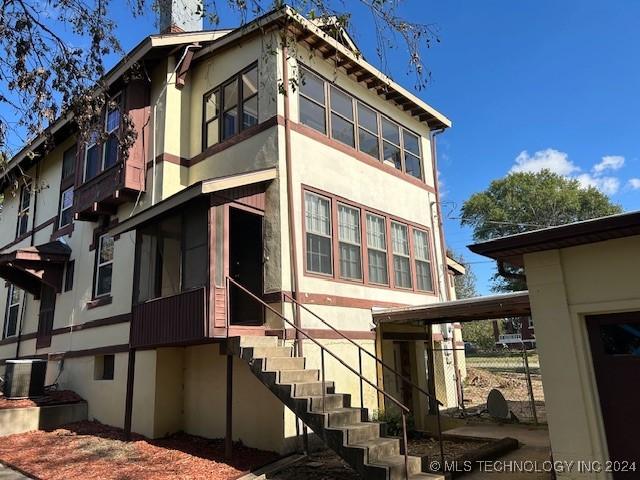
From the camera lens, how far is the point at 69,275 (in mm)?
14797

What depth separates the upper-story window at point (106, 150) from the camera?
12919 mm

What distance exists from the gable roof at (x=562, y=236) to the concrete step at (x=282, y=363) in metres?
3.86

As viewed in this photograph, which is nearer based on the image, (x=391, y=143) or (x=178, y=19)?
(x=178, y=19)

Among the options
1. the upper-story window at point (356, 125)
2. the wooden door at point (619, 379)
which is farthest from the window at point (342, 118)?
the wooden door at point (619, 379)

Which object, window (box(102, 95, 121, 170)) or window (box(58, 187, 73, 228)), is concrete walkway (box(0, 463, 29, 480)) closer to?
window (box(102, 95, 121, 170))

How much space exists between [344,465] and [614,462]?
159 inches

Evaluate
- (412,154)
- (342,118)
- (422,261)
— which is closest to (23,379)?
(342,118)

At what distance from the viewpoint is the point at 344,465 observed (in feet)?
25.9

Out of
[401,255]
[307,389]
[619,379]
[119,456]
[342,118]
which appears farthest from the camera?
[401,255]

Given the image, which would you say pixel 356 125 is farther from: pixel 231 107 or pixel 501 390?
pixel 501 390

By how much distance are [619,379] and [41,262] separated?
15.0 meters

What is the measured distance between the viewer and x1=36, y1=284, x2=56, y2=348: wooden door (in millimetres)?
15169

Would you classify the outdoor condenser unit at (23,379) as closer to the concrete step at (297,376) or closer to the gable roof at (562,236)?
the concrete step at (297,376)

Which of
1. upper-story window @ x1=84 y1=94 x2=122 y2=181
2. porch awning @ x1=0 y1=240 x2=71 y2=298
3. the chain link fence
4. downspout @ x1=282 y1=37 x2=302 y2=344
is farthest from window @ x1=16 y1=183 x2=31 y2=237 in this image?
the chain link fence
